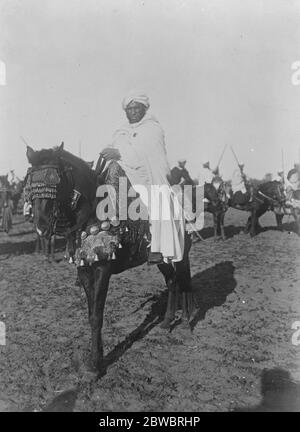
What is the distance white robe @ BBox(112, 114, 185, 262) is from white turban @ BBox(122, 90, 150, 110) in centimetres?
18

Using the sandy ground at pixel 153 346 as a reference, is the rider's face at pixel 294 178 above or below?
above

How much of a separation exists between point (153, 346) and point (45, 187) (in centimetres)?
273

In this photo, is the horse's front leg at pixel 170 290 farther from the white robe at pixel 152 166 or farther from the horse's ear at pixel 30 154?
the horse's ear at pixel 30 154

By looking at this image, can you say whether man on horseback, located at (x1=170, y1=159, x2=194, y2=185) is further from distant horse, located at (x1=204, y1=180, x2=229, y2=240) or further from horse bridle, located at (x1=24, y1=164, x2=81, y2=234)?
horse bridle, located at (x1=24, y1=164, x2=81, y2=234)

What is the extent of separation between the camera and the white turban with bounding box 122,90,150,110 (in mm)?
4706

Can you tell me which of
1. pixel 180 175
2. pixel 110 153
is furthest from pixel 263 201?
pixel 110 153

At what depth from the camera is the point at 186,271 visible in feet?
19.8

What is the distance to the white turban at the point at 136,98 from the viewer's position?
4.71 m

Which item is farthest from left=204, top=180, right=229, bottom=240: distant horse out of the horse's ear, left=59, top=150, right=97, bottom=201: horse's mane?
the horse's ear

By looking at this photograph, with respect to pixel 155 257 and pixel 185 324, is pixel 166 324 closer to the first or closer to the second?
pixel 185 324

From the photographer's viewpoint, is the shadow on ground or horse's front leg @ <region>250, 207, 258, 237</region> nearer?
the shadow on ground

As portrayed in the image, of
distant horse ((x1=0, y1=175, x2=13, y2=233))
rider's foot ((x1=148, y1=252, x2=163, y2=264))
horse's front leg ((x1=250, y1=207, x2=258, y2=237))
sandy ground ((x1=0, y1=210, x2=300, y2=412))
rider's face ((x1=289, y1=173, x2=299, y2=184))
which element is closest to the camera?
sandy ground ((x1=0, y1=210, x2=300, y2=412))

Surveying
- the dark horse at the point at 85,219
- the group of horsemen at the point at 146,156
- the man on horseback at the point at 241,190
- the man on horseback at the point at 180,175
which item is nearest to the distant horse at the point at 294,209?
the man on horseback at the point at 241,190

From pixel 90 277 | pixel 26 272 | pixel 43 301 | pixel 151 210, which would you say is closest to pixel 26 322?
pixel 43 301
